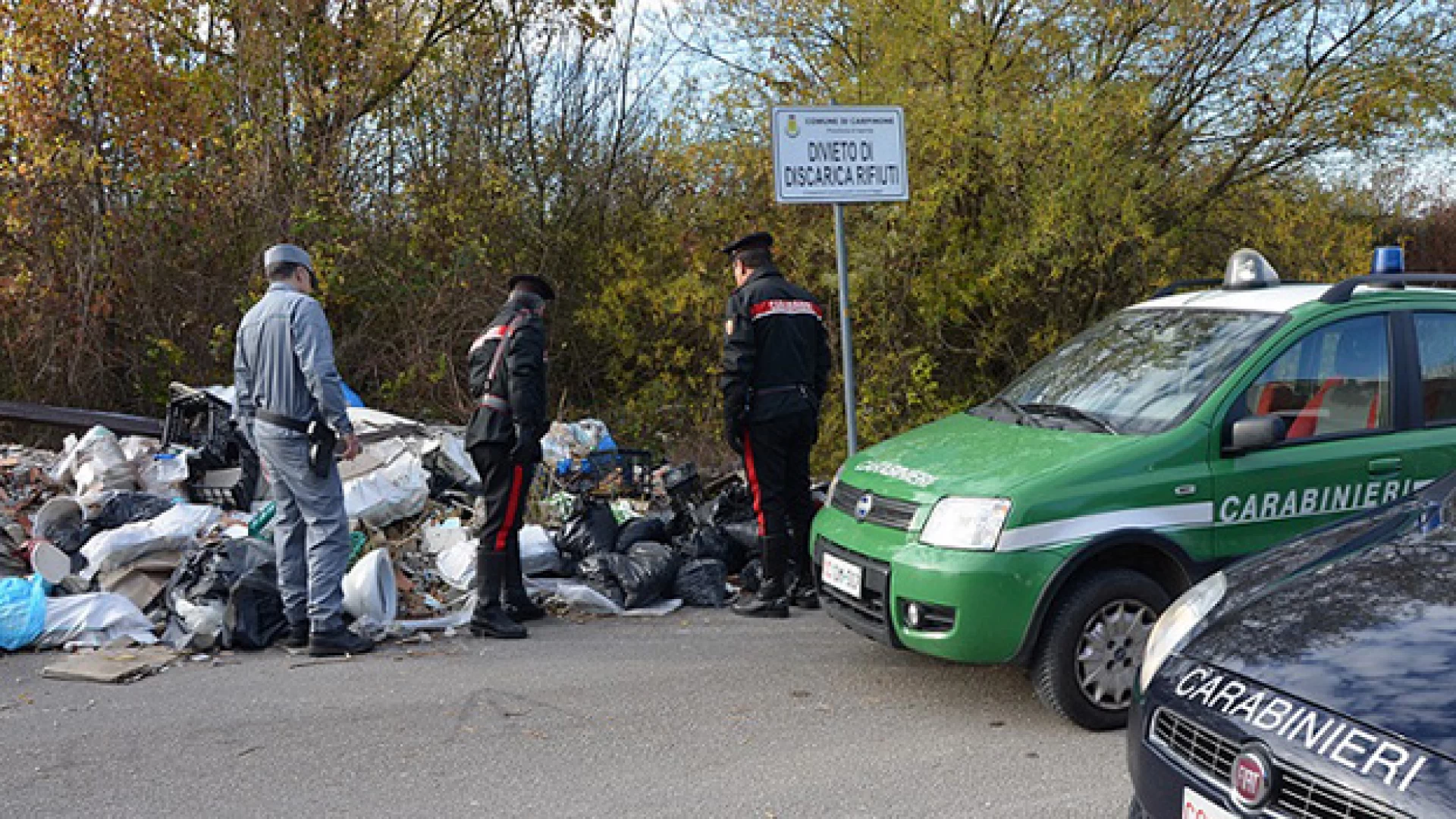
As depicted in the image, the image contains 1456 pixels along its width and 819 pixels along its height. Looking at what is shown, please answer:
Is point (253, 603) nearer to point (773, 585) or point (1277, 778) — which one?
point (773, 585)

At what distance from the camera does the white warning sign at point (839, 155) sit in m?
7.74

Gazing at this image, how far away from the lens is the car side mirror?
4.90 metres

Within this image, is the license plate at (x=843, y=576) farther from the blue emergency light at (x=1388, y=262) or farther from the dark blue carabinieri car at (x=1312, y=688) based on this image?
the blue emergency light at (x=1388, y=262)

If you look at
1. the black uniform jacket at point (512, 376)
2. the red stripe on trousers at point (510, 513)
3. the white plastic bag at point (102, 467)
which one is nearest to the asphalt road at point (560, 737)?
the red stripe on trousers at point (510, 513)

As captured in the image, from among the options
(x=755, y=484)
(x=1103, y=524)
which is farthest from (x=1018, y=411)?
(x=755, y=484)

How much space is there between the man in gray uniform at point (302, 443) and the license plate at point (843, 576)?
244 centimetres

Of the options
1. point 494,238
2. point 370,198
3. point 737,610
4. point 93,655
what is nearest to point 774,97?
point 494,238

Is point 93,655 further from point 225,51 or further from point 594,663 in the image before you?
point 225,51

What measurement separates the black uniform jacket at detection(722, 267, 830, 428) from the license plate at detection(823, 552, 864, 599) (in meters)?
1.39

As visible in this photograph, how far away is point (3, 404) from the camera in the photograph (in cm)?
1010

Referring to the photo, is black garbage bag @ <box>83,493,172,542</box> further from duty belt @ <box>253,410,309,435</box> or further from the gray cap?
the gray cap

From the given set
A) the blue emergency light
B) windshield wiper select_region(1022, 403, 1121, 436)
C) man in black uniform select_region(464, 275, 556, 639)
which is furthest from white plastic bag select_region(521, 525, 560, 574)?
the blue emergency light

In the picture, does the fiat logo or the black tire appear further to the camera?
the black tire

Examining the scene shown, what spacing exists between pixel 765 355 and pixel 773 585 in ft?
4.27
